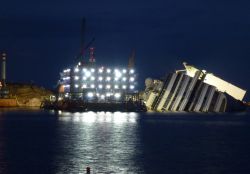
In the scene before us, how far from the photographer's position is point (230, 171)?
38.5 metres

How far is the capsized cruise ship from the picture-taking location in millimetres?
148625

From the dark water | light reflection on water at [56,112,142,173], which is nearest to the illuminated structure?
light reflection on water at [56,112,142,173]

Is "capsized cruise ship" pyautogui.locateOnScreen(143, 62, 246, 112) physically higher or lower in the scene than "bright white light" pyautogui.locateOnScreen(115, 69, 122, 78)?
lower

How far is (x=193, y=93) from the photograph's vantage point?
5915 inches

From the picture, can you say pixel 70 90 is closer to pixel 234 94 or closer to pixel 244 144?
pixel 234 94

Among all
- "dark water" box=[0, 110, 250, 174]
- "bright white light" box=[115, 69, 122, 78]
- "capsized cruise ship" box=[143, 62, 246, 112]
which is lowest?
"dark water" box=[0, 110, 250, 174]

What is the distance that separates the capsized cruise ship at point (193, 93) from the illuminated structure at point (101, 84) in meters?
18.6

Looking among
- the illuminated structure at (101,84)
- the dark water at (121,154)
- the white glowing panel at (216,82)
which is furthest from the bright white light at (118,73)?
the dark water at (121,154)

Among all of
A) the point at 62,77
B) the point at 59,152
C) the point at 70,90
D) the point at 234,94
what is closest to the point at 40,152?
the point at 59,152

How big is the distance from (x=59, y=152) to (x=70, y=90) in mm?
131873

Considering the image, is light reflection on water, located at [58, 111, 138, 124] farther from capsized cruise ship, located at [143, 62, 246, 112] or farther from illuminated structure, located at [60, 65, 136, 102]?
illuminated structure, located at [60, 65, 136, 102]

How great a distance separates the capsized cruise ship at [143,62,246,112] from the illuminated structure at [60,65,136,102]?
18.6 m

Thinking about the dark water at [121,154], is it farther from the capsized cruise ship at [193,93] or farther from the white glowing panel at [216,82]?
the white glowing panel at [216,82]

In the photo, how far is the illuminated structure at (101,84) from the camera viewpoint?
17625 cm
